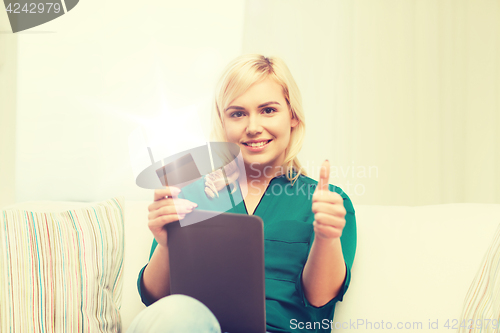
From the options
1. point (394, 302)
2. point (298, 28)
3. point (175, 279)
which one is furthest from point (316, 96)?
point (175, 279)

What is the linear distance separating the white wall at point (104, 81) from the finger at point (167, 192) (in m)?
0.71

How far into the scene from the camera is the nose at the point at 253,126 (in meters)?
0.92

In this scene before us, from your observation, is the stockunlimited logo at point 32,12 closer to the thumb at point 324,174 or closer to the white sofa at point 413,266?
the white sofa at point 413,266

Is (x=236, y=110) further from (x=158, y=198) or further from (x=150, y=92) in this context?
(x=150, y=92)

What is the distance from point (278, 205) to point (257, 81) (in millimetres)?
332

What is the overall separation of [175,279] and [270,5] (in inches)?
46.7

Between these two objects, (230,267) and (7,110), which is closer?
(230,267)

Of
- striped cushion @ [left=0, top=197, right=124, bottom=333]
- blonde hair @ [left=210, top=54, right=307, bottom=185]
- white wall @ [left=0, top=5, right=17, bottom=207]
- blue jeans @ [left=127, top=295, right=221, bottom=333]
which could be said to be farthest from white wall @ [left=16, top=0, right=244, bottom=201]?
blue jeans @ [left=127, top=295, right=221, bottom=333]

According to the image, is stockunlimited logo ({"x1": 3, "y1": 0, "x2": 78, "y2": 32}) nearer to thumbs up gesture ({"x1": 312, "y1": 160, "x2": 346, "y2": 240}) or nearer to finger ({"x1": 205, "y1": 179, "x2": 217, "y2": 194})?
finger ({"x1": 205, "y1": 179, "x2": 217, "y2": 194})

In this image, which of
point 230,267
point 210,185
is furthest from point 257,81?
point 230,267

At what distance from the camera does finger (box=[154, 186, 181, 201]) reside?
702mm

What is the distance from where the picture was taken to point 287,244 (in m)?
0.83

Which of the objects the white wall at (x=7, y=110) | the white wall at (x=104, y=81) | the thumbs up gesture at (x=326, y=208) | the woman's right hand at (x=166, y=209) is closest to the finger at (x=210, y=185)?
the woman's right hand at (x=166, y=209)

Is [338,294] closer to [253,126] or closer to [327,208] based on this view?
[327,208]
